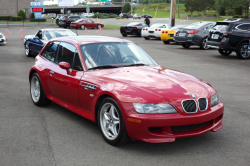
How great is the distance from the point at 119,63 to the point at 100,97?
1016mm

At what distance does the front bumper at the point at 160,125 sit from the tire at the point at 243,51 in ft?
39.8

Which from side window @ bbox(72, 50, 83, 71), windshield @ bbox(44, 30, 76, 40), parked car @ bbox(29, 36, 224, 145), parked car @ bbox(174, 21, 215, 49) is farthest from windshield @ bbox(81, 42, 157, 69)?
parked car @ bbox(174, 21, 215, 49)

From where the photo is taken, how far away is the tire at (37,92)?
684 centimetres

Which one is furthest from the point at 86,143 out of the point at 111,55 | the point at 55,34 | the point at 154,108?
the point at 55,34

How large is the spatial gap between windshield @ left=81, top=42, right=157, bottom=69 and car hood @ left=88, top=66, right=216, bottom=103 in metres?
0.29

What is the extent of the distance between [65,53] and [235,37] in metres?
11.3

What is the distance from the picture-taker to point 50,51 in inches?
274

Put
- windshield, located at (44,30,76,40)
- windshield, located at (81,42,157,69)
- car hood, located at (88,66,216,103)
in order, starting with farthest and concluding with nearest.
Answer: windshield, located at (44,30,76,40) < windshield, located at (81,42,157,69) < car hood, located at (88,66,216,103)

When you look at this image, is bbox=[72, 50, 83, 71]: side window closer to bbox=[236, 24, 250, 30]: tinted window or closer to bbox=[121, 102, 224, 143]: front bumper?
bbox=[121, 102, 224, 143]: front bumper

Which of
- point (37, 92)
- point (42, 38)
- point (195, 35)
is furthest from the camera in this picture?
point (195, 35)

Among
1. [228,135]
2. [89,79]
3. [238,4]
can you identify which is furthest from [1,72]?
[238,4]

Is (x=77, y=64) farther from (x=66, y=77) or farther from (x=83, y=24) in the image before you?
(x=83, y=24)

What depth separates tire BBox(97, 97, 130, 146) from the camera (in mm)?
4605

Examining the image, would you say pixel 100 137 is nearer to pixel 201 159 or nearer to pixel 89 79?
pixel 89 79
